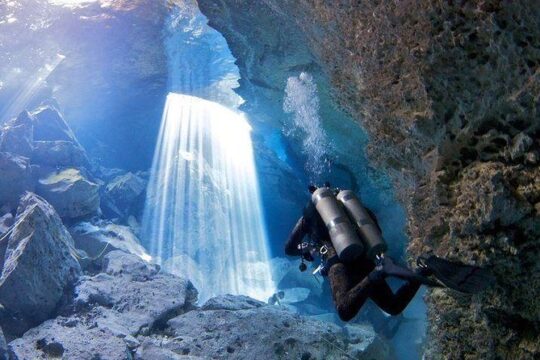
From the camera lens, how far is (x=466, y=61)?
2.90 meters

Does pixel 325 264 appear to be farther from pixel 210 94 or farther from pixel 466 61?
pixel 210 94

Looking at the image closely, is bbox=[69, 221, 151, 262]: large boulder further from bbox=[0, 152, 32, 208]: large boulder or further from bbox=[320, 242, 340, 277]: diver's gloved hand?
bbox=[320, 242, 340, 277]: diver's gloved hand

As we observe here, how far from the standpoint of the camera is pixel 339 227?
11.5 ft

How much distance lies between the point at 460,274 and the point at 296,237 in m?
1.88

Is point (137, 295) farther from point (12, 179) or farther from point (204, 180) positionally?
point (204, 180)

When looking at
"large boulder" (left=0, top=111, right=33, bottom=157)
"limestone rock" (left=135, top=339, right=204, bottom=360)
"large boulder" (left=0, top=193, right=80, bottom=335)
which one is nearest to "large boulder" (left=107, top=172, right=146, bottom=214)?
"large boulder" (left=0, top=111, right=33, bottom=157)

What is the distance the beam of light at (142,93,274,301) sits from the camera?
1998cm

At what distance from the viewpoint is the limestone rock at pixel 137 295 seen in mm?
8180

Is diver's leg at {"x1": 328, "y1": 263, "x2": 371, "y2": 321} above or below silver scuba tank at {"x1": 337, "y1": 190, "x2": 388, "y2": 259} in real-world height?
below

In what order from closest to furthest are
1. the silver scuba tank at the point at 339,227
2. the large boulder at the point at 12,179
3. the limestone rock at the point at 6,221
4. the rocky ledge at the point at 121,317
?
the silver scuba tank at the point at 339,227
the rocky ledge at the point at 121,317
the limestone rock at the point at 6,221
the large boulder at the point at 12,179

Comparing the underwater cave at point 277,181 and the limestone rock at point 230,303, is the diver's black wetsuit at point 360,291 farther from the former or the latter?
the limestone rock at point 230,303

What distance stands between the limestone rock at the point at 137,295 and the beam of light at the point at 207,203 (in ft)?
28.6

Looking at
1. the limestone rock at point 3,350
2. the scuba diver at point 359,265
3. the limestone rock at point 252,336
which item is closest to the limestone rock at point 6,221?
the limestone rock at point 3,350

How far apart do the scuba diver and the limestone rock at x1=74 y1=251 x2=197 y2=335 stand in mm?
5552
